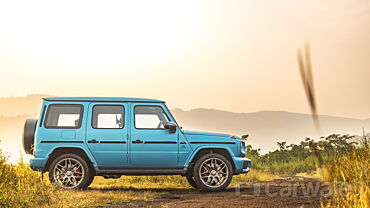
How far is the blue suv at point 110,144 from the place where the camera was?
11.3 meters

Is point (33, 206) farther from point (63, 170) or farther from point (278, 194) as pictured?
point (278, 194)

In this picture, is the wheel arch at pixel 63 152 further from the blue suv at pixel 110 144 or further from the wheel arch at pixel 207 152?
the wheel arch at pixel 207 152

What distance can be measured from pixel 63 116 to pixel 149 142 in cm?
207

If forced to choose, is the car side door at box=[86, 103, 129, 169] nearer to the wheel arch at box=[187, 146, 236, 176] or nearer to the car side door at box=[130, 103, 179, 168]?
the car side door at box=[130, 103, 179, 168]

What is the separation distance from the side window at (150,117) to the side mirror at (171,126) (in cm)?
21

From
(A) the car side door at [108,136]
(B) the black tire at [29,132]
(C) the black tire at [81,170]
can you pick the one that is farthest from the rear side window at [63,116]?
(C) the black tire at [81,170]

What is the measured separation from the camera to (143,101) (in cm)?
1152

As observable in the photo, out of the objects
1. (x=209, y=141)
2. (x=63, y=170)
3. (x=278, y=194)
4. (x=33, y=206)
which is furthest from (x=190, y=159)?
(x=33, y=206)

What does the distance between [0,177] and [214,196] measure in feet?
13.8

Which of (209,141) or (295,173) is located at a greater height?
(209,141)

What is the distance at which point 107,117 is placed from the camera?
11.4 m

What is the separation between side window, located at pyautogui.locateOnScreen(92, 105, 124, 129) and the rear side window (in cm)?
36

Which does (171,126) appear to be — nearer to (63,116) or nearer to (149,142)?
(149,142)

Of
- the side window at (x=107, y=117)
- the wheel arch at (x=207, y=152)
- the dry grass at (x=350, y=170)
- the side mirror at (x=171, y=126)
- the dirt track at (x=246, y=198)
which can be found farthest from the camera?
the wheel arch at (x=207, y=152)
